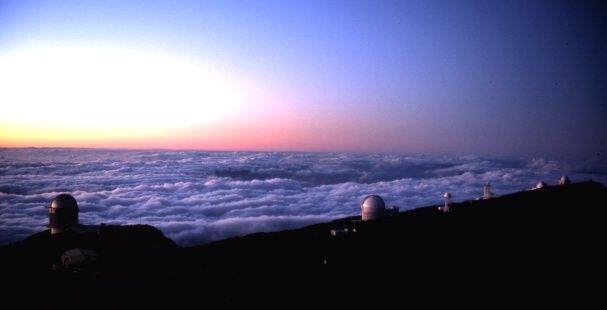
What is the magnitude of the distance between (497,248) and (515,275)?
59.9 inches

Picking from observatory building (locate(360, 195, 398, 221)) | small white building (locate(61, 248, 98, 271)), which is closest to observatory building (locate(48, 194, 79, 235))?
small white building (locate(61, 248, 98, 271))

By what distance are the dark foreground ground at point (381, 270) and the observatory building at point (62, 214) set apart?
1298mm

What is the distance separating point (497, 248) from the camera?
33.9 ft

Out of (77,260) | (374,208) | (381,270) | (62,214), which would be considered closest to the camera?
(381,270)

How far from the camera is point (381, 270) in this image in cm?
983

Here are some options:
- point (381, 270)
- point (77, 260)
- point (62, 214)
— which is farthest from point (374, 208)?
point (62, 214)

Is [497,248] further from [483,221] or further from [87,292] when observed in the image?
[87,292]

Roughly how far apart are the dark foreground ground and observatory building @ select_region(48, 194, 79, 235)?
1298mm

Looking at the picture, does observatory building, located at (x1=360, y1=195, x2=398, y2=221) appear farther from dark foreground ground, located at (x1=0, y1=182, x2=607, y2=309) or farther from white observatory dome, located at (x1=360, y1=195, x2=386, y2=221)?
dark foreground ground, located at (x1=0, y1=182, x2=607, y2=309)

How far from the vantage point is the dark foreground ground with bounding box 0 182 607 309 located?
8.38 meters

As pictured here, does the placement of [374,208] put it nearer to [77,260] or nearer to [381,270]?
[381,270]

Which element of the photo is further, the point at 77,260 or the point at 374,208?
the point at 374,208

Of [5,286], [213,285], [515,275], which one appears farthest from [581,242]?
[5,286]

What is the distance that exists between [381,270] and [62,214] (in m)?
13.3
